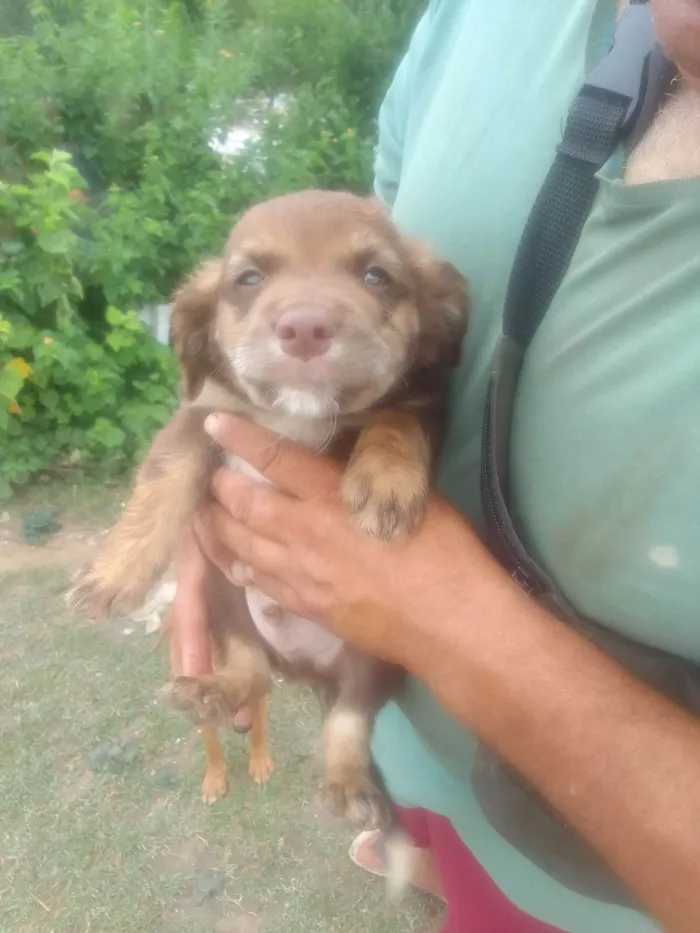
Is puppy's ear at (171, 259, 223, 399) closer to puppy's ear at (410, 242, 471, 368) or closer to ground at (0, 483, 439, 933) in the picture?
puppy's ear at (410, 242, 471, 368)

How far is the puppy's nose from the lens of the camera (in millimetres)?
1177

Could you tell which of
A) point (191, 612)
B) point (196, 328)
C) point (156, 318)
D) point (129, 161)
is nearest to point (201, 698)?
point (191, 612)

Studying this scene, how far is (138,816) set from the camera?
249cm

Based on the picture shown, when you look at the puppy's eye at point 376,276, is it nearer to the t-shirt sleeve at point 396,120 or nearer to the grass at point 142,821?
the t-shirt sleeve at point 396,120

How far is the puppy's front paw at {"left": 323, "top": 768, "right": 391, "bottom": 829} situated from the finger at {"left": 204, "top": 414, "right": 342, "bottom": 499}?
22.1 inches

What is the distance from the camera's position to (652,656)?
3.72 feet

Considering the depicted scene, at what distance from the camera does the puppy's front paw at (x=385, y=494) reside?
1229 mm

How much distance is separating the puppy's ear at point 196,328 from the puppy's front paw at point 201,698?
56 cm

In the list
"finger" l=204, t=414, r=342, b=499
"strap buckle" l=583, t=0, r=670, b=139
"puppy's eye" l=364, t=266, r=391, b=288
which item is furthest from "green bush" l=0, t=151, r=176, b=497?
"strap buckle" l=583, t=0, r=670, b=139

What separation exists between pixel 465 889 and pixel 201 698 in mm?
768

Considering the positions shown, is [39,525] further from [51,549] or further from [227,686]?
[227,686]

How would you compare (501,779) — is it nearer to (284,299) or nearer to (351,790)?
(351,790)

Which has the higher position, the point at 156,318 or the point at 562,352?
the point at 562,352

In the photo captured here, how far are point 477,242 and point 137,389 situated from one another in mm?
2836
